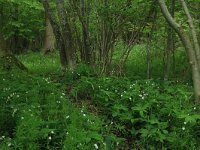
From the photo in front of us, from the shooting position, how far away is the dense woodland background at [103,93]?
16.3ft

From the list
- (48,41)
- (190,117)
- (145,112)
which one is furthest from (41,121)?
(48,41)

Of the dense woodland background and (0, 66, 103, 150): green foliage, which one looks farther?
the dense woodland background

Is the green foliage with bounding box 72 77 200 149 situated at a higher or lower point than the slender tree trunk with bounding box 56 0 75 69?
lower

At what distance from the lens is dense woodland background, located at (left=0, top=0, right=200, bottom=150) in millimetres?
4970

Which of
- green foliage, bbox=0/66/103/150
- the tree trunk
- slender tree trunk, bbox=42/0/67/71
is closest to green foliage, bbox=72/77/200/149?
green foliage, bbox=0/66/103/150

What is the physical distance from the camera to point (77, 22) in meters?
9.42

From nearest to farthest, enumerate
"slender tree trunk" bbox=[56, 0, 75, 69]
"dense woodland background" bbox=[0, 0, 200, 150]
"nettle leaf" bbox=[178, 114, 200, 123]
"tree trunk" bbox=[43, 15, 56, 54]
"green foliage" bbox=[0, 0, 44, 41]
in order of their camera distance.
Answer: "dense woodland background" bbox=[0, 0, 200, 150]
"nettle leaf" bbox=[178, 114, 200, 123]
"slender tree trunk" bbox=[56, 0, 75, 69]
"green foliage" bbox=[0, 0, 44, 41]
"tree trunk" bbox=[43, 15, 56, 54]

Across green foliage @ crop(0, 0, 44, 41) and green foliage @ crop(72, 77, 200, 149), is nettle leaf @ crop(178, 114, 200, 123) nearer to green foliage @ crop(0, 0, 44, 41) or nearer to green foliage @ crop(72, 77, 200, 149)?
green foliage @ crop(72, 77, 200, 149)

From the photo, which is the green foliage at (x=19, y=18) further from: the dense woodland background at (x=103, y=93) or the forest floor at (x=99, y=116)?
the forest floor at (x=99, y=116)

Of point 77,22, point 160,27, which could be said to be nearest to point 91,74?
point 77,22

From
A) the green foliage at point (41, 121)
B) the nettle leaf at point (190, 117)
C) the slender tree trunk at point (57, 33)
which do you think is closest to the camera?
the green foliage at point (41, 121)

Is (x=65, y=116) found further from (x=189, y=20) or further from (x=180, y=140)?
(x=189, y=20)

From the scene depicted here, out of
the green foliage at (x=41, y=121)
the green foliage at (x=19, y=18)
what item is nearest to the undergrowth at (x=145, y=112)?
the green foliage at (x=41, y=121)

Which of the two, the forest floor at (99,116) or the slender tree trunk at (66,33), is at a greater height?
the slender tree trunk at (66,33)
